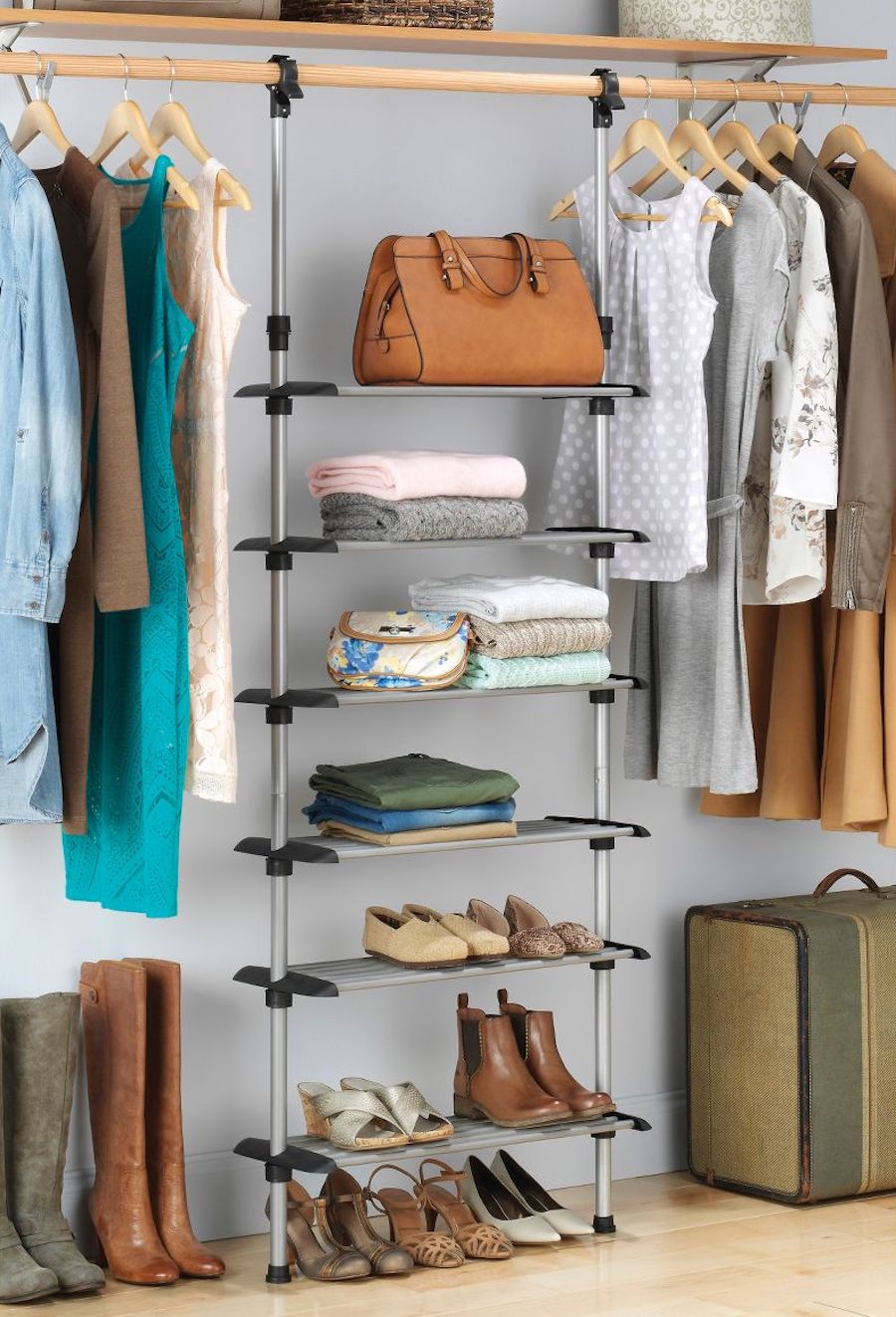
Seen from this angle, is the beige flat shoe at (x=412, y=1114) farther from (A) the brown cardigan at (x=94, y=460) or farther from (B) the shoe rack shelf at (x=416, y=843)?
(A) the brown cardigan at (x=94, y=460)

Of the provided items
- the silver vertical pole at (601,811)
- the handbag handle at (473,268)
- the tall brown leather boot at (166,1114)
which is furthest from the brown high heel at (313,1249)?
the handbag handle at (473,268)

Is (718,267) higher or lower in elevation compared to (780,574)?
higher

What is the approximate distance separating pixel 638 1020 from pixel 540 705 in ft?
2.21

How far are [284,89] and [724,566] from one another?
1115 millimetres

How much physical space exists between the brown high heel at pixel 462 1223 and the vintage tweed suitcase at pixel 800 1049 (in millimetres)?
591

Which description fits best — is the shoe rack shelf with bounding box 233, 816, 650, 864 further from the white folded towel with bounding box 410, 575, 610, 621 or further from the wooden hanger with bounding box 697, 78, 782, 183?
the wooden hanger with bounding box 697, 78, 782, 183

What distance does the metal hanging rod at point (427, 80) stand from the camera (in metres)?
2.97

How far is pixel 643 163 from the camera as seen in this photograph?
12.5 feet

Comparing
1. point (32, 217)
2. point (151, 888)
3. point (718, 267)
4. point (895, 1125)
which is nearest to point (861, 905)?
point (895, 1125)

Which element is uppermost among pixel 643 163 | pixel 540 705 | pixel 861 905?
pixel 643 163

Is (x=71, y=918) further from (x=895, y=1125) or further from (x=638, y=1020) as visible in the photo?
(x=895, y=1125)

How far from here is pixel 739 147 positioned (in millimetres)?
3516

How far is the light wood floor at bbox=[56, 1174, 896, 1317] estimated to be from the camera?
9.78ft

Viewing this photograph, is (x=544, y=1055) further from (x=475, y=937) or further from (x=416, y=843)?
(x=416, y=843)
